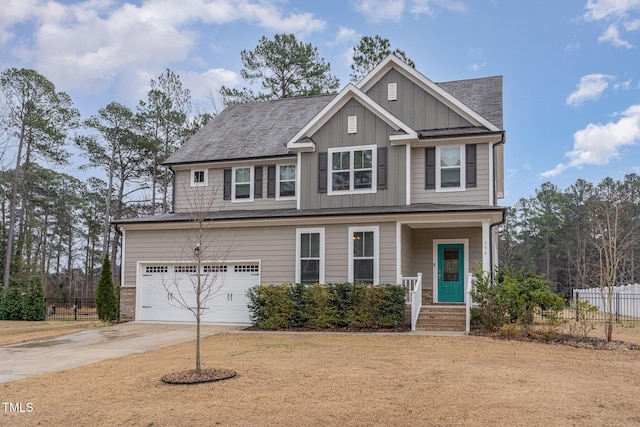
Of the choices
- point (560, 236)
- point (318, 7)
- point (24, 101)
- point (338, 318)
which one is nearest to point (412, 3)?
point (318, 7)

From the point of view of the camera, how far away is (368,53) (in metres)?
32.9

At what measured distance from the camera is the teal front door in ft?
59.3

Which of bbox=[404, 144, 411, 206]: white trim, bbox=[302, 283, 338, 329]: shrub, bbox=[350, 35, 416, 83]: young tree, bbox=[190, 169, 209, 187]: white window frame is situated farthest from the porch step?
bbox=[350, 35, 416, 83]: young tree

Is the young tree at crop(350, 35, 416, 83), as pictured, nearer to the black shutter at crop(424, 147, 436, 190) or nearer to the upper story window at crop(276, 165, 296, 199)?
the upper story window at crop(276, 165, 296, 199)

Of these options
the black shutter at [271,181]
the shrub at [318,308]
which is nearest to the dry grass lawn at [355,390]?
the shrub at [318,308]

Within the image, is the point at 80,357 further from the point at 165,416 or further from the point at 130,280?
the point at 130,280

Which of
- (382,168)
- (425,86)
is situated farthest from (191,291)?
(425,86)

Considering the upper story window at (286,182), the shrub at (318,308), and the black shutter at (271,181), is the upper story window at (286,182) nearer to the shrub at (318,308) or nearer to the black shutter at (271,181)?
the black shutter at (271,181)

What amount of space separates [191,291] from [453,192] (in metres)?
9.13

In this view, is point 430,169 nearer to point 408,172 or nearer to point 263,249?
point 408,172

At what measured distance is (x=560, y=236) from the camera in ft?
187

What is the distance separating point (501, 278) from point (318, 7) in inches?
399

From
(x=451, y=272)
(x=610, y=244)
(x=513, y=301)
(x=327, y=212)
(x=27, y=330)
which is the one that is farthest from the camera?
(x=27, y=330)

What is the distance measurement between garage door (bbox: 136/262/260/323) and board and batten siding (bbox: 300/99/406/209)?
3067mm
